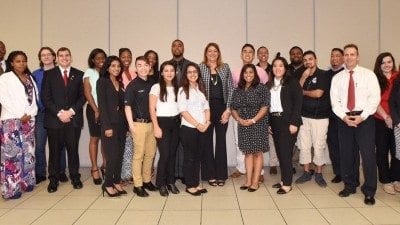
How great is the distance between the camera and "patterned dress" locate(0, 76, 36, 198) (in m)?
4.05

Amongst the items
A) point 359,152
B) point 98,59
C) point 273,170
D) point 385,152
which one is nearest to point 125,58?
point 98,59

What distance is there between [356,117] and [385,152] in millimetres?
840

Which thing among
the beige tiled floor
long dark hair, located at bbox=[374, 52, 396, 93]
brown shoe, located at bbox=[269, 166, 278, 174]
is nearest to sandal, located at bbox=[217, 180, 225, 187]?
the beige tiled floor

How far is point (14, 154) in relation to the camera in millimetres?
4082

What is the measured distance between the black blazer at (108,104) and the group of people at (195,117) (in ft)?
0.04

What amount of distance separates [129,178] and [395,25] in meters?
5.05

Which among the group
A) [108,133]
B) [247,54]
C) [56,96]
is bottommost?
[108,133]

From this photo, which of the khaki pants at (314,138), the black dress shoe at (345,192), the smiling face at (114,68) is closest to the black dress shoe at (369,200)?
the black dress shoe at (345,192)

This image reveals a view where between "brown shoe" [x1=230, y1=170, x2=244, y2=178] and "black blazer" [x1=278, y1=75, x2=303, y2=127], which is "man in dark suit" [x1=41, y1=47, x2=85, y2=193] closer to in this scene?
"brown shoe" [x1=230, y1=170, x2=244, y2=178]

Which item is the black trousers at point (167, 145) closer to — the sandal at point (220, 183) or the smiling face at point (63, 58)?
the sandal at point (220, 183)

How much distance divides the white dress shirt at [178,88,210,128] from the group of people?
0.04ft

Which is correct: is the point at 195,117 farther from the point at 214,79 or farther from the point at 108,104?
the point at 108,104

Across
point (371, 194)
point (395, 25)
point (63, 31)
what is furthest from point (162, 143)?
point (395, 25)

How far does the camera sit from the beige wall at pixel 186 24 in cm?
596
